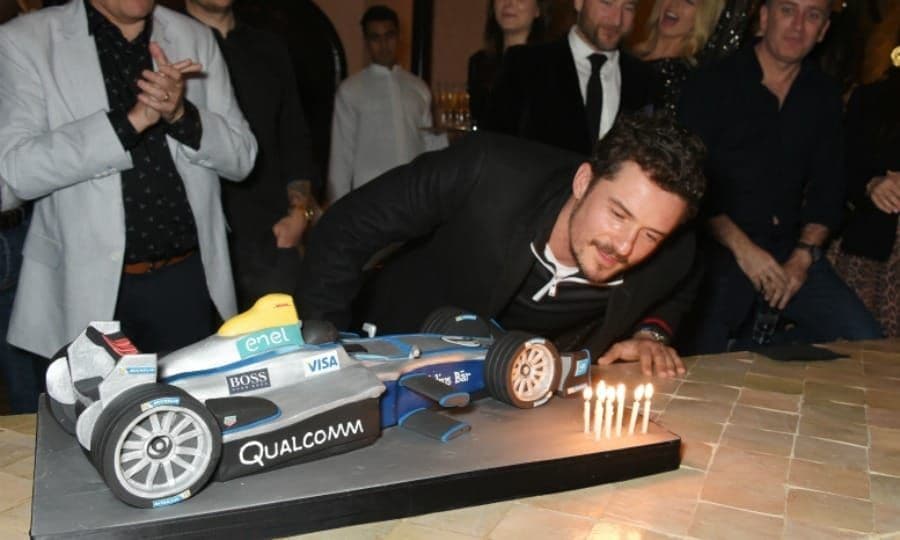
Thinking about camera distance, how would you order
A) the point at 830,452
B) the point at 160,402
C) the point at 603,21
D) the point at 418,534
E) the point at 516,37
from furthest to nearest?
the point at 516,37 → the point at 603,21 → the point at 830,452 → the point at 418,534 → the point at 160,402

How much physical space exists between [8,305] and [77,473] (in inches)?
57.7

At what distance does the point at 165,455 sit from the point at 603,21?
7.65ft

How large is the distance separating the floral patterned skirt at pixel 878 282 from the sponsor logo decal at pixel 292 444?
288 centimetres

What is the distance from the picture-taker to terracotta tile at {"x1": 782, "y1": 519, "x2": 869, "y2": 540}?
4.70ft

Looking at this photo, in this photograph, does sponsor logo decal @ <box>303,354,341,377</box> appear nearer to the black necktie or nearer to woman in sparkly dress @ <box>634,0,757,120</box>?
the black necktie

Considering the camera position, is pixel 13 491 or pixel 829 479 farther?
pixel 829 479

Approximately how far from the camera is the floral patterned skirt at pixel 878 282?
3.54 m

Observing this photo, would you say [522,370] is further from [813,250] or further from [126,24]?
[813,250]

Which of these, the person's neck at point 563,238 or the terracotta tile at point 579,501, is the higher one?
the person's neck at point 563,238

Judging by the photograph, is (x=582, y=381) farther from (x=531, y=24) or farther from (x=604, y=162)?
(x=531, y=24)

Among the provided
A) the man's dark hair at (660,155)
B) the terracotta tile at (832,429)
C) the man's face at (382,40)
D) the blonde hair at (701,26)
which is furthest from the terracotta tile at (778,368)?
the man's face at (382,40)

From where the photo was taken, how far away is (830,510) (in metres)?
1.54

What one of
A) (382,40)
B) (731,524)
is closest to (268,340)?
(731,524)

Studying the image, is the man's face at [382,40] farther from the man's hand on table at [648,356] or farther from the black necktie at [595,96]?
the man's hand on table at [648,356]
